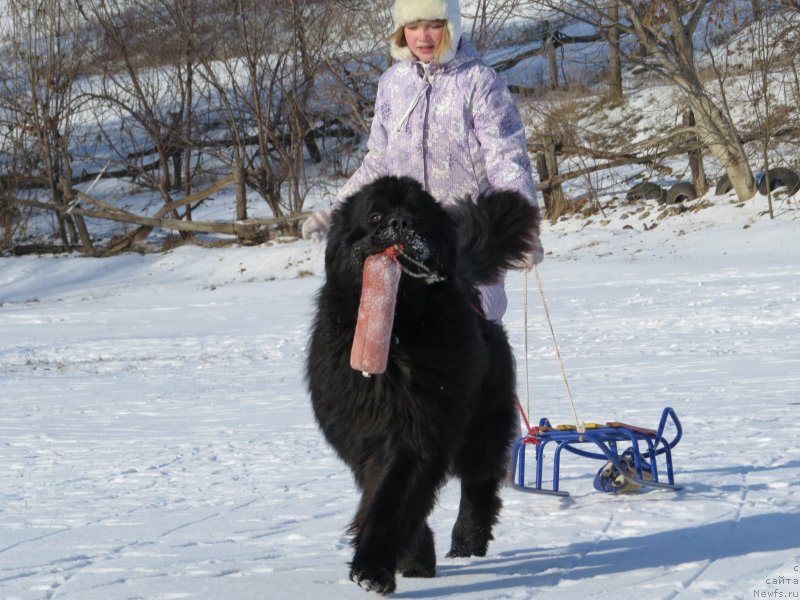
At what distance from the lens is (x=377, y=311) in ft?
9.93

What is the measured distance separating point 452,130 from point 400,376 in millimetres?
1413

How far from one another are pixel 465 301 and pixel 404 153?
116 cm

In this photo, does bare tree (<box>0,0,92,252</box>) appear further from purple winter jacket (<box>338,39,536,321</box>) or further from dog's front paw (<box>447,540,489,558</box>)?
dog's front paw (<box>447,540,489,558</box>)

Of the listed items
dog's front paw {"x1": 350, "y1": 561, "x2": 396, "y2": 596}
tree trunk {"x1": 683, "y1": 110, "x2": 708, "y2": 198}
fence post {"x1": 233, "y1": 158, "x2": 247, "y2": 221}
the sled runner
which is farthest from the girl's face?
fence post {"x1": 233, "y1": 158, "x2": 247, "y2": 221}

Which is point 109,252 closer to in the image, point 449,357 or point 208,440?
point 208,440

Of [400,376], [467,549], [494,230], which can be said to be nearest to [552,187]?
[494,230]

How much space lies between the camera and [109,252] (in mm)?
22219

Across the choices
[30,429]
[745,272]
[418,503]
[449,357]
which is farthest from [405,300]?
[745,272]

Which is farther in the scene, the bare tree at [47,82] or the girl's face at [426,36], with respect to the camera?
the bare tree at [47,82]

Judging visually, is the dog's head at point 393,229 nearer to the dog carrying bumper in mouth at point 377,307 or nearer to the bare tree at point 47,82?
the dog carrying bumper in mouth at point 377,307

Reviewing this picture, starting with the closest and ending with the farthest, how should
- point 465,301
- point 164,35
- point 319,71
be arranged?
point 465,301, point 319,71, point 164,35

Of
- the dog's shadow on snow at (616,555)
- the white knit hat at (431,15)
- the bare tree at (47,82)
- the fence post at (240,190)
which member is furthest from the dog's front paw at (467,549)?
the bare tree at (47,82)

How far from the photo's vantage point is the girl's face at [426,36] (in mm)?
4203

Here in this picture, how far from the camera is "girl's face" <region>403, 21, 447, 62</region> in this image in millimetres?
4203
